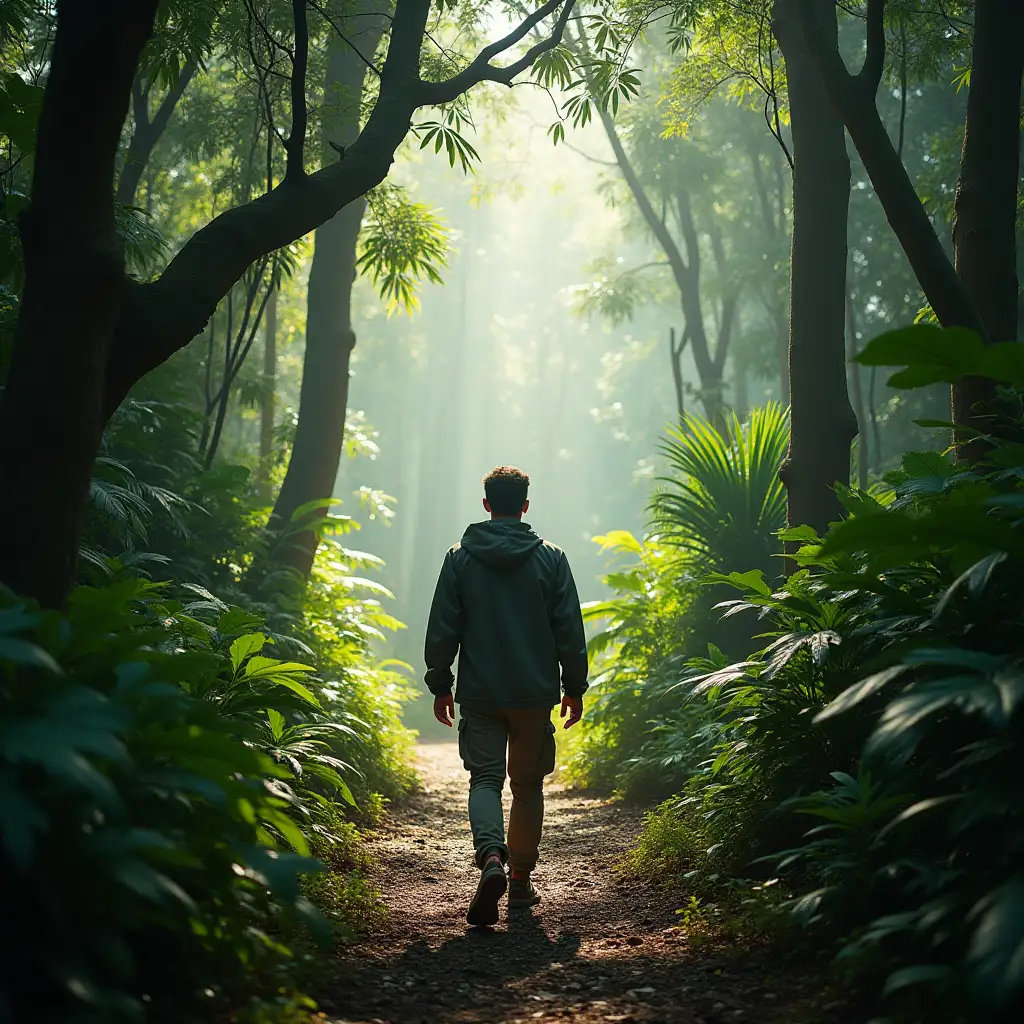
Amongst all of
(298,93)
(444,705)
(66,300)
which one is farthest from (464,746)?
(298,93)

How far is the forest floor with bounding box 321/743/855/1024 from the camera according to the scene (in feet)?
9.45

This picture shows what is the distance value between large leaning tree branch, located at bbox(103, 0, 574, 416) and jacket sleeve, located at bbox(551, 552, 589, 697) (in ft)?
6.54

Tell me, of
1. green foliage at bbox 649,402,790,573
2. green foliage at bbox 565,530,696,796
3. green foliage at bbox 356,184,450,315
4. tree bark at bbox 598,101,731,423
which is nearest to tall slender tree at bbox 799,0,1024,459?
green foliage at bbox 649,402,790,573

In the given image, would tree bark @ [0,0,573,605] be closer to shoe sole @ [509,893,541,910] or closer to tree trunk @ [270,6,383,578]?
shoe sole @ [509,893,541,910]

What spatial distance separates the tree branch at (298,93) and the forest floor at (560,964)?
3.24 metres

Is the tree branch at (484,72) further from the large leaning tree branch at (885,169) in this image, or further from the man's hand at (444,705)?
the man's hand at (444,705)

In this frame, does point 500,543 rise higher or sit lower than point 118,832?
higher

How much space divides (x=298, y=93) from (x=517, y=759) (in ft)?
10.5

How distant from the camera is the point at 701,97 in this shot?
9336 millimetres

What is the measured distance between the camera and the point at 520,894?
14.5 feet

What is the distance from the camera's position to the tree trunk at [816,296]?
241 inches

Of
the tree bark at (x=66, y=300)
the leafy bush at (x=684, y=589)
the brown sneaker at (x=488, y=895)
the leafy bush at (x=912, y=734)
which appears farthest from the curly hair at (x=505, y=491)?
the leafy bush at (x=684, y=589)

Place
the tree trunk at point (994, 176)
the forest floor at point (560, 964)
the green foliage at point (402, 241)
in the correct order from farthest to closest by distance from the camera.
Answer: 1. the green foliage at point (402, 241)
2. the tree trunk at point (994, 176)
3. the forest floor at point (560, 964)

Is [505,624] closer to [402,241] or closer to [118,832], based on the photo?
[118,832]
